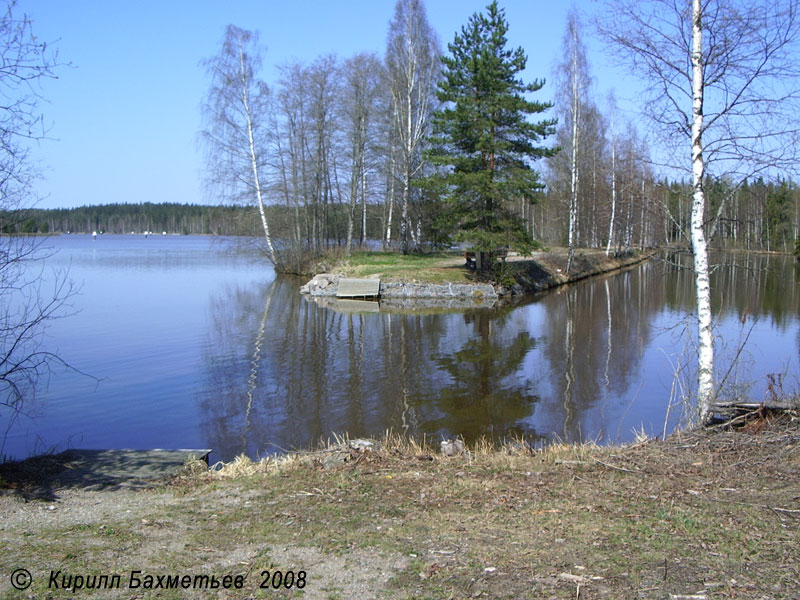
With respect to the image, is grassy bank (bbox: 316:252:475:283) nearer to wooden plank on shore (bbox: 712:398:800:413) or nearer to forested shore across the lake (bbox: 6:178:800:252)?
forested shore across the lake (bbox: 6:178:800:252)

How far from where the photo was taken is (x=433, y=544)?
4656mm

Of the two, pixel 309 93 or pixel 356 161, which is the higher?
pixel 309 93

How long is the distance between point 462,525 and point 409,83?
33711 mm

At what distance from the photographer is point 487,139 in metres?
27.0

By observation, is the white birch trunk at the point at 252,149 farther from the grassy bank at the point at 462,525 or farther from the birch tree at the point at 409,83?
the grassy bank at the point at 462,525

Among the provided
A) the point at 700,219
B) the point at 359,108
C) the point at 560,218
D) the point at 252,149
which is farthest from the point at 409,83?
the point at 700,219

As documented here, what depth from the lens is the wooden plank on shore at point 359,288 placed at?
93.7ft

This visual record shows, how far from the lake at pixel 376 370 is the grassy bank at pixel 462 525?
→ 9.31ft

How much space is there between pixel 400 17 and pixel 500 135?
12546 mm

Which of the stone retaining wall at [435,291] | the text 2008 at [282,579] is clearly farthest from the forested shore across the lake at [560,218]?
the text 2008 at [282,579]

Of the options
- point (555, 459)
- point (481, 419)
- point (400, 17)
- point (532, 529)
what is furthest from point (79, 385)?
point (400, 17)

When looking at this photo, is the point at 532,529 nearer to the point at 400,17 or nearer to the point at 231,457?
the point at 231,457

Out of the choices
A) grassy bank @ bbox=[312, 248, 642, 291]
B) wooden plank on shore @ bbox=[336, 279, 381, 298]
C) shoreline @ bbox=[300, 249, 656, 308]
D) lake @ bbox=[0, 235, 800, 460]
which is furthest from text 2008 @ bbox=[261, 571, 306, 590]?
grassy bank @ bbox=[312, 248, 642, 291]

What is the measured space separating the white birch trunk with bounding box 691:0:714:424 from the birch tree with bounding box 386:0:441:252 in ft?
89.8
